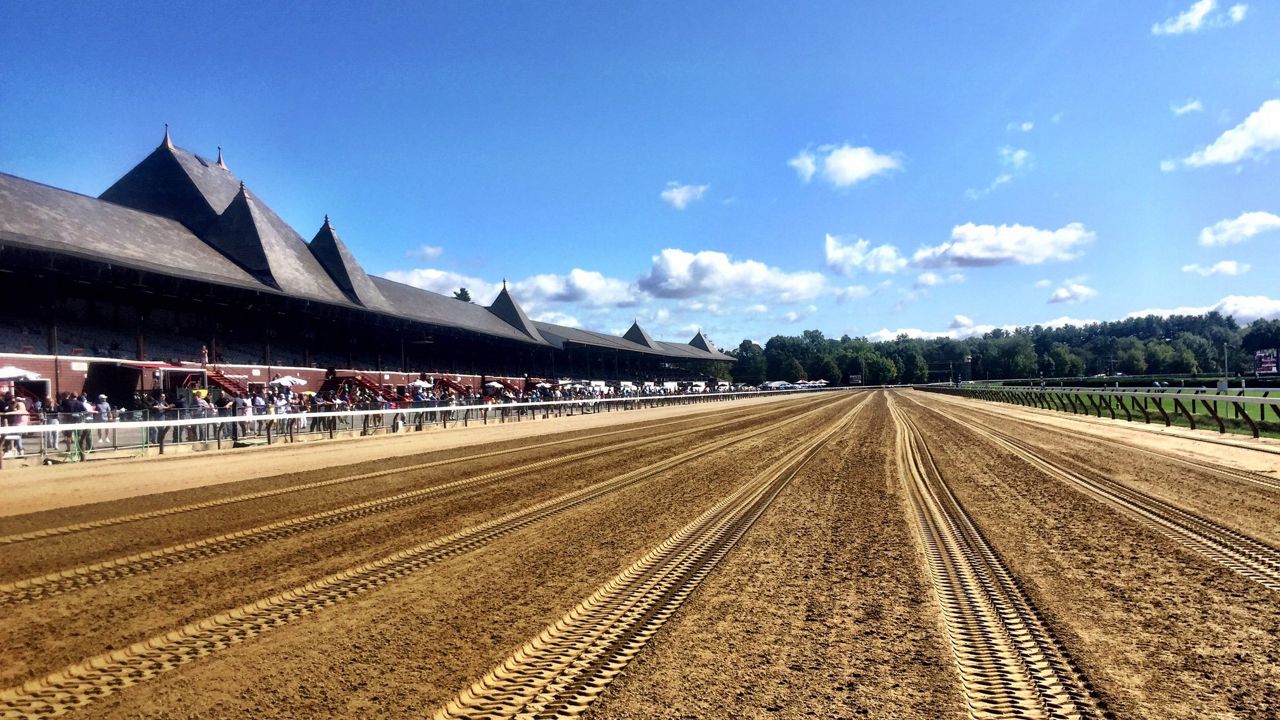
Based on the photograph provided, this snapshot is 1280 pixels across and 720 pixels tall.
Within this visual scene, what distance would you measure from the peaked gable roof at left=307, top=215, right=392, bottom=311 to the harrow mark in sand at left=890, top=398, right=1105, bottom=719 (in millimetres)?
47766

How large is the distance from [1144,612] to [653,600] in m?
3.22

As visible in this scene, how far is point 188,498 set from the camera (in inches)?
398

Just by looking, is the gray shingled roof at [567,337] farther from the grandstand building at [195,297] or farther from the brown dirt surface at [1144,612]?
the brown dirt surface at [1144,612]

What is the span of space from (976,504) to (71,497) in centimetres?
1302

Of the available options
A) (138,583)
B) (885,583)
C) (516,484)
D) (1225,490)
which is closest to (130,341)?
(516,484)

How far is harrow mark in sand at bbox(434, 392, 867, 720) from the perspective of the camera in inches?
132

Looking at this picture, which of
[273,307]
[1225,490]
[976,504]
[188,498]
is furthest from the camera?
[273,307]

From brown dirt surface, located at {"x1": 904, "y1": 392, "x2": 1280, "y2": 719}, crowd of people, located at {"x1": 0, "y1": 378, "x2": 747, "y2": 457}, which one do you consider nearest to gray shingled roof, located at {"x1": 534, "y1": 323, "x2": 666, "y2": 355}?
crowd of people, located at {"x1": 0, "y1": 378, "x2": 747, "y2": 457}

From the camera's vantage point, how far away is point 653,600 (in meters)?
4.87

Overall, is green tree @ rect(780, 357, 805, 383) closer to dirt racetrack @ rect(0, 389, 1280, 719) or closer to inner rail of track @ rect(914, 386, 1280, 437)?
inner rail of track @ rect(914, 386, 1280, 437)

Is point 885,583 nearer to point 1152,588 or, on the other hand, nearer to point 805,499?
point 1152,588

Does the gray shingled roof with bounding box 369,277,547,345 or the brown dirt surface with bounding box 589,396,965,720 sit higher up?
the gray shingled roof with bounding box 369,277,547,345

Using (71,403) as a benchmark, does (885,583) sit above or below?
below

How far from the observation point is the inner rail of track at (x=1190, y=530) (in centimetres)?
556
